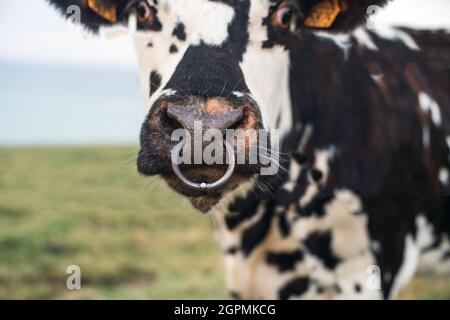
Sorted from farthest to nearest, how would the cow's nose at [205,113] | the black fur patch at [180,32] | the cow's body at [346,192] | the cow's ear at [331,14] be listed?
the cow's body at [346,192], the cow's ear at [331,14], the black fur patch at [180,32], the cow's nose at [205,113]

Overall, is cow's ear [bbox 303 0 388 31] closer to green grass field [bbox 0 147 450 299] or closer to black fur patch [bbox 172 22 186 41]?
black fur patch [bbox 172 22 186 41]

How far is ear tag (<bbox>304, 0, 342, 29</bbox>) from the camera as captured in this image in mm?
3414

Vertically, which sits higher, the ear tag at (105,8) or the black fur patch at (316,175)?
the ear tag at (105,8)

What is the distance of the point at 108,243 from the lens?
775 cm

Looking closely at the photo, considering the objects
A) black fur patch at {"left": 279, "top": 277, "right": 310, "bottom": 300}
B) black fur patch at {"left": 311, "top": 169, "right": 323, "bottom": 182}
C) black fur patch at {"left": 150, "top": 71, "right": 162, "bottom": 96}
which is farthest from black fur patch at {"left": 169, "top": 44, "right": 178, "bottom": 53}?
black fur patch at {"left": 279, "top": 277, "right": 310, "bottom": 300}

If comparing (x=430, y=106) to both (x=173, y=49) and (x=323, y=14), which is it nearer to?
(x=323, y=14)

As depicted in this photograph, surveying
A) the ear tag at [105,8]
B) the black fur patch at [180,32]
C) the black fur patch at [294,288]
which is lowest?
the black fur patch at [294,288]

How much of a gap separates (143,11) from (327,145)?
1.21m

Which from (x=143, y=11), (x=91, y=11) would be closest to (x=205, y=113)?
(x=143, y=11)

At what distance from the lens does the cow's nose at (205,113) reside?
8.30 ft

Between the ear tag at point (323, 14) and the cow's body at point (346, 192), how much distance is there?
0.24m

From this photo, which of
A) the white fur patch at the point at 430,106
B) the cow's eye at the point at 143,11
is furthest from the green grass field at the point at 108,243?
the white fur patch at the point at 430,106

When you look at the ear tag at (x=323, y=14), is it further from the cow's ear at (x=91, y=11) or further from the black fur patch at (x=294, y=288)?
the black fur patch at (x=294, y=288)

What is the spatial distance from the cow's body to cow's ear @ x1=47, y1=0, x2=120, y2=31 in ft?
3.25
